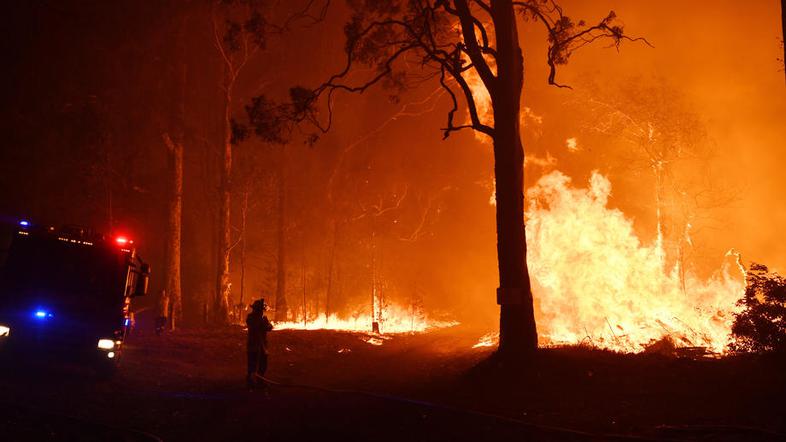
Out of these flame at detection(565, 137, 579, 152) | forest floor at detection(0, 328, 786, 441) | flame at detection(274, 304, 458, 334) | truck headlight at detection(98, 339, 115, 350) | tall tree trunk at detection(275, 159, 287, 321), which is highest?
flame at detection(565, 137, 579, 152)

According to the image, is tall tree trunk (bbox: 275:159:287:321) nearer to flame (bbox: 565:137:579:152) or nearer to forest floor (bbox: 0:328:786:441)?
flame (bbox: 565:137:579:152)

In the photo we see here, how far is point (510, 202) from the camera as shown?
14.0 m

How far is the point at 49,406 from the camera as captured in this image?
1045cm

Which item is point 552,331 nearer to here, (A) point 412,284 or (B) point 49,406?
(B) point 49,406

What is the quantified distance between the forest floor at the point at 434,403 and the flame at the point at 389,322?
54.4 ft

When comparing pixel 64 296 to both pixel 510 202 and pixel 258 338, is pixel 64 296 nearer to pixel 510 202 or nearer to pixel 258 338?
pixel 258 338

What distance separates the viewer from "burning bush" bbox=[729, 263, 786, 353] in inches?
477

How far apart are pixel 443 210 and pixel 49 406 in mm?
40374

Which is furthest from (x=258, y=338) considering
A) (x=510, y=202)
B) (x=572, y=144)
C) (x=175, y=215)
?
(x=572, y=144)

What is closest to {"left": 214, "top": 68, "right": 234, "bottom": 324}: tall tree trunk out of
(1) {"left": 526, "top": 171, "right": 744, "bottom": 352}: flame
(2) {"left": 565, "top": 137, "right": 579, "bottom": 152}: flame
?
(1) {"left": 526, "top": 171, "right": 744, "bottom": 352}: flame

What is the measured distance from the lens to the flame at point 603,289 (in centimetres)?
1905

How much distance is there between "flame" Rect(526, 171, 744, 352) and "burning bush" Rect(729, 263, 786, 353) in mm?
4632

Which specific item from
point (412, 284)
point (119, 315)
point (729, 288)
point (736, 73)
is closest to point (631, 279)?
point (729, 288)

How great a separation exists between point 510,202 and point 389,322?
2201cm
